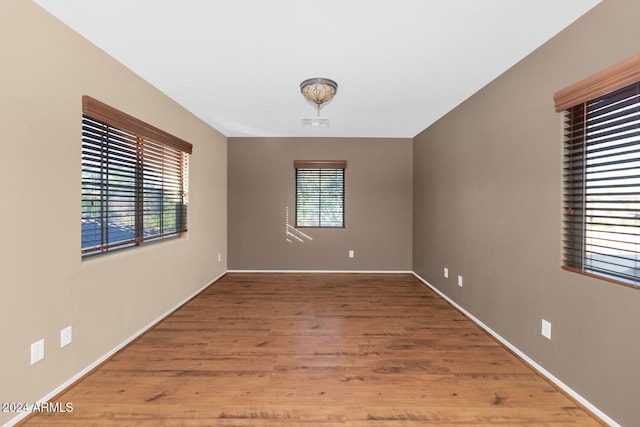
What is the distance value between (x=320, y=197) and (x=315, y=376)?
349 cm

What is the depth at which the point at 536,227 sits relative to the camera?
227 centimetres

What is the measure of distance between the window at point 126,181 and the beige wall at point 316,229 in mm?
1598

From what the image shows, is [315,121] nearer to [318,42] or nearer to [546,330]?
[318,42]

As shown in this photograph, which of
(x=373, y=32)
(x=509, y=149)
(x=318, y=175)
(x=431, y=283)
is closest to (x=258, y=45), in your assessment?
(x=373, y=32)

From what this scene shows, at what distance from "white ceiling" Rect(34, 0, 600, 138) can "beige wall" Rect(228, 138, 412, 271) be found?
1802mm

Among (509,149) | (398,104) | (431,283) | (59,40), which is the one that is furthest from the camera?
(431,283)

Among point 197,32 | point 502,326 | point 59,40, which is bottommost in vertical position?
point 502,326

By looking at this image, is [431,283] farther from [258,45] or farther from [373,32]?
[258,45]

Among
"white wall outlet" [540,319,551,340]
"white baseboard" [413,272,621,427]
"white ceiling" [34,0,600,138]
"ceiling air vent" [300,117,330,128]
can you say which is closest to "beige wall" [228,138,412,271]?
"ceiling air vent" [300,117,330,128]

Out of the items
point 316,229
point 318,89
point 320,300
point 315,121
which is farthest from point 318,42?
point 316,229

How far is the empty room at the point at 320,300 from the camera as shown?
170 cm

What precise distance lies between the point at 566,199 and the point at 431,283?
2.64 meters

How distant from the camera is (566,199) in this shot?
6.63 ft

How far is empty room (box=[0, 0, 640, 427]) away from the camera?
1.70 meters
